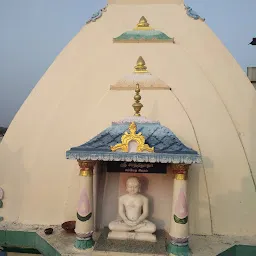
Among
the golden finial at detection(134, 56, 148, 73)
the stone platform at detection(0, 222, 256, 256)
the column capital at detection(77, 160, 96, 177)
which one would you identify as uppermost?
the golden finial at detection(134, 56, 148, 73)

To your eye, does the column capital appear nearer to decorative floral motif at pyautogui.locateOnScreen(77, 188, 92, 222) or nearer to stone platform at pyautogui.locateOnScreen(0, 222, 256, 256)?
decorative floral motif at pyautogui.locateOnScreen(77, 188, 92, 222)

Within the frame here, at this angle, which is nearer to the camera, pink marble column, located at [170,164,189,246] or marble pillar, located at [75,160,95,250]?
pink marble column, located at [170,164,189,246]

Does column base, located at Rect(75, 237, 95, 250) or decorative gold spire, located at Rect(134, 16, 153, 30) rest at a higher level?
decorative gold spire, located at Rect(134, 16, 153, 30)

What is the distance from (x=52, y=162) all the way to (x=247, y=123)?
438 centimetres

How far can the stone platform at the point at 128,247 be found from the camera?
5.45m

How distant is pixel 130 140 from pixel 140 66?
80.5 inches

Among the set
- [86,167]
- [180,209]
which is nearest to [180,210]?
[180,209]

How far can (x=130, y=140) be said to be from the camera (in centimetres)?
539

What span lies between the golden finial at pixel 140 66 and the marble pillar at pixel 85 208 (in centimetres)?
235

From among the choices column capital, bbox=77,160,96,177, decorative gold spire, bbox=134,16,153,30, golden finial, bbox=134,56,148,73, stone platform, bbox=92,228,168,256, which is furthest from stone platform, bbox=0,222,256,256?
decorative gold spire, bbox=134,16,153,30

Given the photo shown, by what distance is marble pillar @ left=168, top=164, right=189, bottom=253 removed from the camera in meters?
5.42

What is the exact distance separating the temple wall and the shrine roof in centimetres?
108

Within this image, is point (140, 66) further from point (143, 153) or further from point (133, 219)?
point (133, 219)

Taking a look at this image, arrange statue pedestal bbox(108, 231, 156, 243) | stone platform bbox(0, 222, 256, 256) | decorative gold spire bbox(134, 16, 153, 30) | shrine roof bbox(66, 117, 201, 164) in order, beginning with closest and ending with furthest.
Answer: shrine roof bbox(66, 117, 201, 164), stone platform bbox(0, 222, 256, 256), statue pedestal bbox(108, 231, 156, 243), decorative gold spire bbox(134, 16, 153, 30)
